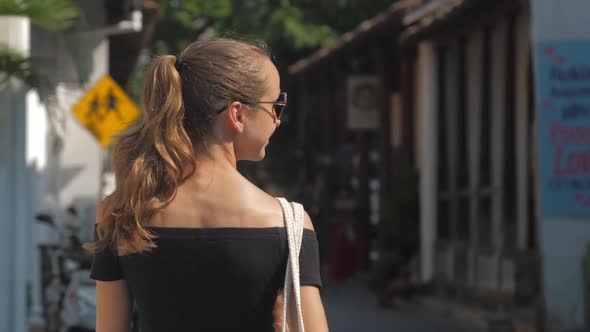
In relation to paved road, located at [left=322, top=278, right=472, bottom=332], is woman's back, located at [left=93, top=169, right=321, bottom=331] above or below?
above

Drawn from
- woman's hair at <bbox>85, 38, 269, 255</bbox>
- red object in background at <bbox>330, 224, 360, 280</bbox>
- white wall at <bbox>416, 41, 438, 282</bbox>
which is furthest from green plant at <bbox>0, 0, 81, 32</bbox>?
red object in background at <bbox>330, 224, 360, 280</bbox>

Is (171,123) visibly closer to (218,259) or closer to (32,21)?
(218,259)

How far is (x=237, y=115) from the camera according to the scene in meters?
2.79

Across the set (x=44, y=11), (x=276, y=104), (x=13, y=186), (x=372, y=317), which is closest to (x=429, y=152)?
(x=372, y=317)

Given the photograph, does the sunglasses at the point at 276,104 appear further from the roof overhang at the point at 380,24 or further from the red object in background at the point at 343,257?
the red object in background at the point at 343,257

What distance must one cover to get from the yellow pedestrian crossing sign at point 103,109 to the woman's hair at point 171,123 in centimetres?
1236

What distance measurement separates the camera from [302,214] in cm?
275

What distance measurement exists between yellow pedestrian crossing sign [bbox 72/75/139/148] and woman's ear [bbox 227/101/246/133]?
12398 millimetres

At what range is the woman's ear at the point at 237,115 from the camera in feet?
9.10

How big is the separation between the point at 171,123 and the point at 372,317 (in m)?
12.6

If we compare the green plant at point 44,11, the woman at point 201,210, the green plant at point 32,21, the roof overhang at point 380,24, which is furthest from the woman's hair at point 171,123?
the roof overhang at point 380,24

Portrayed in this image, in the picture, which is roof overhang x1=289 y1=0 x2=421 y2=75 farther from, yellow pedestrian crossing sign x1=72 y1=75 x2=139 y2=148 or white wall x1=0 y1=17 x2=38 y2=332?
white wall x1=0 y1=17 x2=38 y2=332

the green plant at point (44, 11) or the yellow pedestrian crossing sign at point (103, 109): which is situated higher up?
the green plant at point (44, 11)

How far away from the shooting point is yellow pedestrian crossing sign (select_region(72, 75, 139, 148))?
1526 centimetres
